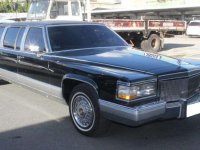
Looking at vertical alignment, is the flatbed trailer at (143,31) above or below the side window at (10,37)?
below

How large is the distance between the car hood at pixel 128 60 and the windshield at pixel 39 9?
902 cm

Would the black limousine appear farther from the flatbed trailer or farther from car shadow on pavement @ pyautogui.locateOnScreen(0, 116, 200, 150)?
the flatbed trailer

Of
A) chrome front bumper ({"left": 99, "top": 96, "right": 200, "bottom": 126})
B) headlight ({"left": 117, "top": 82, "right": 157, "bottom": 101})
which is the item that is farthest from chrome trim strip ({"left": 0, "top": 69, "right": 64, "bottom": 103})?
headlight ({"left": 117, "top": 82, "right": 157, "bottom": 101})

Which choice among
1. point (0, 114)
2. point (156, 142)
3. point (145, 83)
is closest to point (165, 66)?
point (145, 83)

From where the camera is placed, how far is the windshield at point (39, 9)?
15.2 metres

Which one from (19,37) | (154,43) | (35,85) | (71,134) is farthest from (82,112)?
(154,43)

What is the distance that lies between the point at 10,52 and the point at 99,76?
11.0 ft

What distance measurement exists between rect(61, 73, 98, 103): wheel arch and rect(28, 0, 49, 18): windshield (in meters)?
9.58

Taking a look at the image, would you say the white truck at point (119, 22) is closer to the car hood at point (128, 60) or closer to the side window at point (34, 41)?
the side window at point (34, 41)

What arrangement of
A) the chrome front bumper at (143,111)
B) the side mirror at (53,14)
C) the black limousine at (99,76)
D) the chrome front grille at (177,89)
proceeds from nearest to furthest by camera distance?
1. the chrome front bumper at (143,111)
2. the black limousine at (99,76)
3. the chrome front grille at (177,89)
4. the side mirror at (53,14)

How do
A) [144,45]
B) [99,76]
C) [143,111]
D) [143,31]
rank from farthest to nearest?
[144,45]
[143,31]
[99,76]
[143,111]

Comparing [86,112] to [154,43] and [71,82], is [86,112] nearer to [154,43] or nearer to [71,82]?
[71,82]

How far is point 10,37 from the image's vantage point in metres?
8.07

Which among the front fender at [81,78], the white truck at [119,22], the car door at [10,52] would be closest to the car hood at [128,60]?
the front fender at [81,78]
